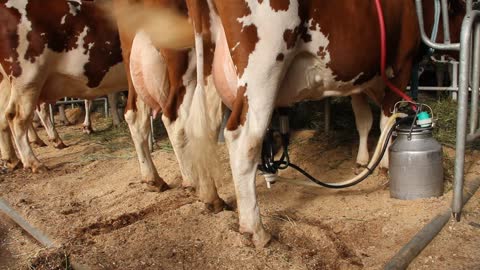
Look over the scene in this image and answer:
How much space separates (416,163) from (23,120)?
421 cm

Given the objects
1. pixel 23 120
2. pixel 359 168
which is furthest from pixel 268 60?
pixel 23 120

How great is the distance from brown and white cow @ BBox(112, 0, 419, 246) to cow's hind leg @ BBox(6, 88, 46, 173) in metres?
2.18

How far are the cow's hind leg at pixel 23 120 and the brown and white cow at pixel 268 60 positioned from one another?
7.16 feet

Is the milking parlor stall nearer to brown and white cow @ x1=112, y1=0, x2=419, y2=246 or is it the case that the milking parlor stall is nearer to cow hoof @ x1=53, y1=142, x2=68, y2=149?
brown and white cow @ x1=112, y1=0, x2=419, y2=246

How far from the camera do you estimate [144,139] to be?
4.37 metres

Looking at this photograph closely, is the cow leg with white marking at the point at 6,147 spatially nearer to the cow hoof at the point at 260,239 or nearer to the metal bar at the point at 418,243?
the cow hoof at the point at 260,239

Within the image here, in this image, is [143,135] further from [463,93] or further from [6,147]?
[463,93]

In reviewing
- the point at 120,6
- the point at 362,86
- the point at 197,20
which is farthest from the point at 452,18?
the point at 120,6

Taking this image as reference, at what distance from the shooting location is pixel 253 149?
279 centimetres

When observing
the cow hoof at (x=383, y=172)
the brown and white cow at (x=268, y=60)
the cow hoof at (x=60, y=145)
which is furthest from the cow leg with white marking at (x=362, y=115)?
the cow hoof at (x=60, y=145)

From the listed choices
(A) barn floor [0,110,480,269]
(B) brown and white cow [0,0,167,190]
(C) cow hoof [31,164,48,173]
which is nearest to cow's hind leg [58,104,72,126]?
(B) brown and white cow [0,0,167,190]

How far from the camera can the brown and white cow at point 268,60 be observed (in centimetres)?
271

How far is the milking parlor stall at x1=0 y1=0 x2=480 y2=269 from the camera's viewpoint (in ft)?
8.91

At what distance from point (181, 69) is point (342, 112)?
325cm
